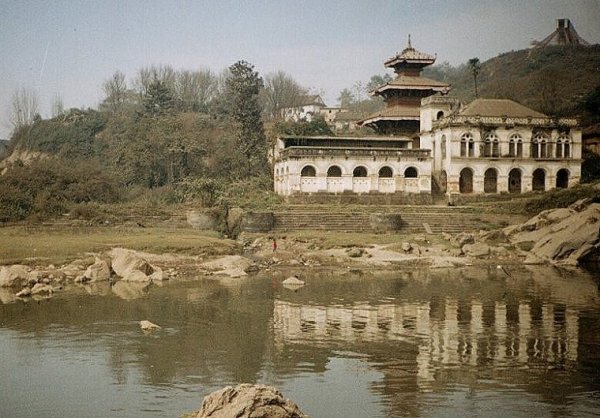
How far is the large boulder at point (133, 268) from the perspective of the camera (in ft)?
113

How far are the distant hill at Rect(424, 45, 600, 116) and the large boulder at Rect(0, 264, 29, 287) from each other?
55.6m

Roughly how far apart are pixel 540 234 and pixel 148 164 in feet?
117

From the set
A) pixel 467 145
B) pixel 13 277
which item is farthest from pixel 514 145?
pixel 13 277

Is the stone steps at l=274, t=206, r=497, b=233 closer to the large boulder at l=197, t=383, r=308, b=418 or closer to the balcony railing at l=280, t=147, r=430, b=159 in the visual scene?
the balcony railing at l=280, t=147, r=430, b=159

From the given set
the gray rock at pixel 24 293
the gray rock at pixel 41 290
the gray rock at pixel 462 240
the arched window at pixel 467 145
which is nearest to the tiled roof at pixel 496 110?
the arched window at pixel 467 145

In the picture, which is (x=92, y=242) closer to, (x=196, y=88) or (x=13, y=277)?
(x=13, y=277)

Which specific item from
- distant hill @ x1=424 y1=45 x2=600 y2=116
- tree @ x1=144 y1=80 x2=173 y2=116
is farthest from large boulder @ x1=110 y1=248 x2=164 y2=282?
distant hill @ x1=424 y1=45 x2=600 y2=116

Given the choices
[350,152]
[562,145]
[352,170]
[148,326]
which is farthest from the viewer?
[562,145]

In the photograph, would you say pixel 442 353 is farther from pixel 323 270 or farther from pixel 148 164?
pixel 148 164

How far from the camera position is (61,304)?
2888cm

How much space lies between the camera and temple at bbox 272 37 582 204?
5588 centimetres

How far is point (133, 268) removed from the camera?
34.8 meters

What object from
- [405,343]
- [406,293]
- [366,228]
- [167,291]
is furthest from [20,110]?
[405,343]

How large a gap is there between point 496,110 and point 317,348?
4255 cm
